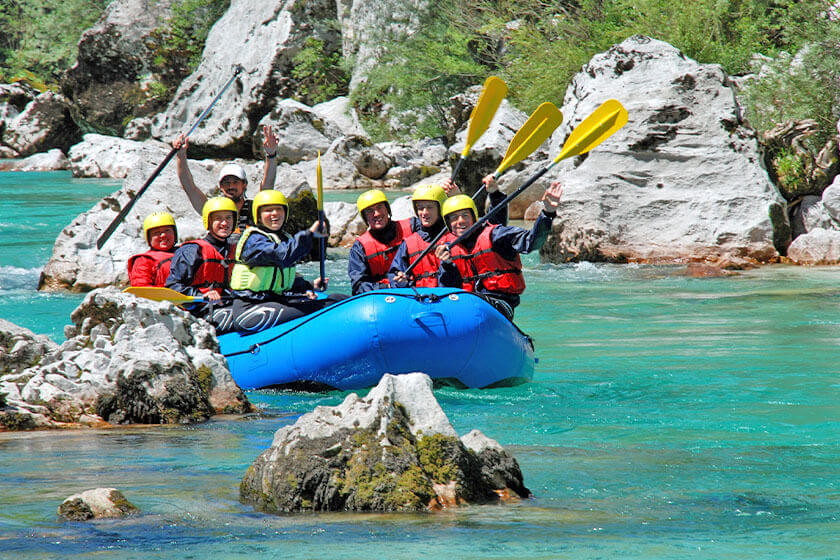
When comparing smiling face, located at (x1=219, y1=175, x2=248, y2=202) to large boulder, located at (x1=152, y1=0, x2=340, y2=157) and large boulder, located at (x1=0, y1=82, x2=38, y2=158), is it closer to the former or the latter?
large boulder, located at (x1=152, y1=0, x2=340, y2=157)

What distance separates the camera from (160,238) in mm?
7309

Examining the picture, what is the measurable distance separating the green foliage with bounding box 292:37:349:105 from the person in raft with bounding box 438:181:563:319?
26.0 m

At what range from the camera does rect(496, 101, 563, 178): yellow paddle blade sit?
285 inches

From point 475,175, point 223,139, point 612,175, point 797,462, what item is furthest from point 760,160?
point 223,139

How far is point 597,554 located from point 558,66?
723 inches

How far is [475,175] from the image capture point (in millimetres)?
16984

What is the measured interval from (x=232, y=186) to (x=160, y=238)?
66 cm

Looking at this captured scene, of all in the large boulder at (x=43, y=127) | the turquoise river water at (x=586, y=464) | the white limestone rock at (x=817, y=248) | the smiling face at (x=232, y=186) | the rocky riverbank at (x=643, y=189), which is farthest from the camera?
the large boulder at (x=43, y=127)

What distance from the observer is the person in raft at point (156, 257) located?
23.0 ft

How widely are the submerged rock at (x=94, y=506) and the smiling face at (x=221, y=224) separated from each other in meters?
3.64

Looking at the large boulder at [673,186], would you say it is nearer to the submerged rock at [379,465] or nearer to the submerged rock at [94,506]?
the submerged rock at [379,465]

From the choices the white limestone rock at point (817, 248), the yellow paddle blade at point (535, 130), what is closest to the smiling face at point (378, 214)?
the yellow paddle blade at point (535, 130)

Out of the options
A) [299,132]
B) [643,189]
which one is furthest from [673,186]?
[299,132]

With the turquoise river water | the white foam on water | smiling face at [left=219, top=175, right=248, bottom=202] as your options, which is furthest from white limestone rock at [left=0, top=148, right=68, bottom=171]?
smiling face at [left=219, top=175, right=248, bottom=202]
